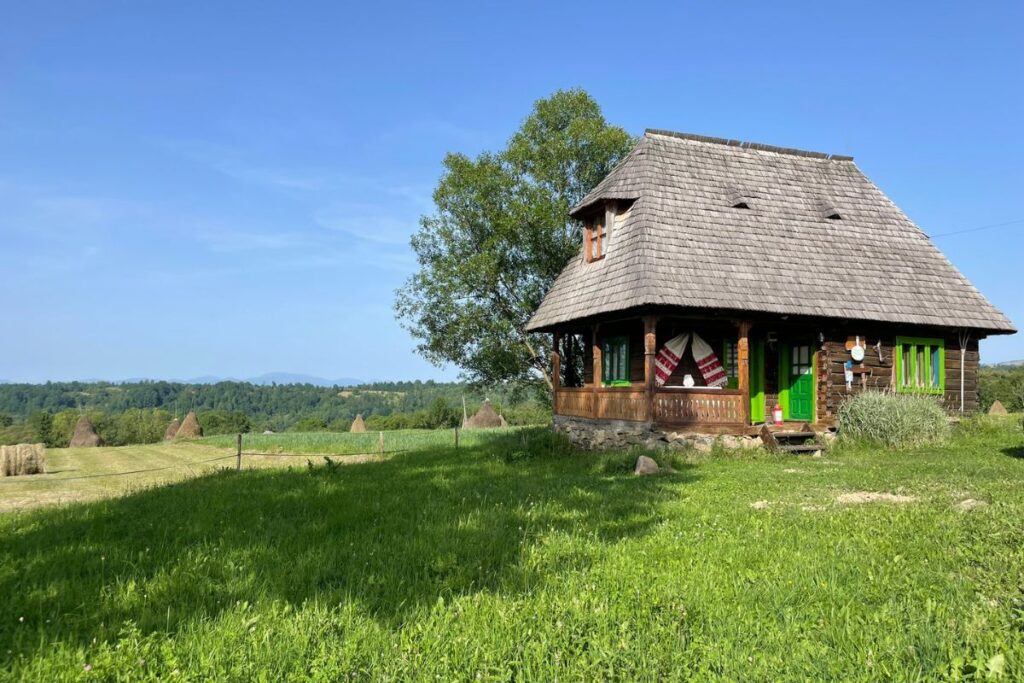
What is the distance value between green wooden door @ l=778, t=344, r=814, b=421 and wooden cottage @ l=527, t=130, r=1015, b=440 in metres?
0.04

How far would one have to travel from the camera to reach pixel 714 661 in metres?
4.19

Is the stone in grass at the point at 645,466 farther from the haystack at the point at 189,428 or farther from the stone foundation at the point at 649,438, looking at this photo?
the haystack at the point at 189,428

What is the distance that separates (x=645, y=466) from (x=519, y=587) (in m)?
7.94

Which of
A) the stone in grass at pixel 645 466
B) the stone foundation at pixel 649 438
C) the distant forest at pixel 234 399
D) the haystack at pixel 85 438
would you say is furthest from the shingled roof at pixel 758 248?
the distant forest at pixel 234 399

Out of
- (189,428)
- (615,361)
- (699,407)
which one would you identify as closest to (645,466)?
(699,407)

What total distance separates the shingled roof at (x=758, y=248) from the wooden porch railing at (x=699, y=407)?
2162 mm

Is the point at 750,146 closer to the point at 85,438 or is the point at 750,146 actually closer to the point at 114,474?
the point at 114,474

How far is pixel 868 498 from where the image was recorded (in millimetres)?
9445

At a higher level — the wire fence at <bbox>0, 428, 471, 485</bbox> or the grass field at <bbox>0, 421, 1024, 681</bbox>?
the grass field at <bbox>0, 421, 1024, 681</bbox>

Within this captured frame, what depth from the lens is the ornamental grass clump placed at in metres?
16.8

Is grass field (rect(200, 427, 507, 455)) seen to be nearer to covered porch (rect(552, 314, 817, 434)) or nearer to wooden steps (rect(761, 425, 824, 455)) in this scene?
covered porch (rect(552, 314, 817, 434))

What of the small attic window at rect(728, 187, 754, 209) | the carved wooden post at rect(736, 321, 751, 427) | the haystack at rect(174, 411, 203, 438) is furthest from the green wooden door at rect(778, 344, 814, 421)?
the haystack at rect(174, 411, 203, 438)

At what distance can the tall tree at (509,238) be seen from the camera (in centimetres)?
2755

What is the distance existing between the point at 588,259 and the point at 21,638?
1733 cm
